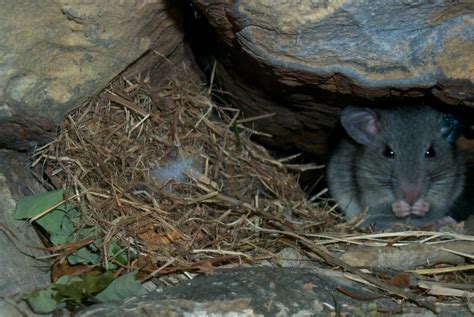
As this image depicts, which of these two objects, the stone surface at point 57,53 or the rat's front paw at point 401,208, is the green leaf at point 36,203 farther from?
the rat's front paw at point 401,208

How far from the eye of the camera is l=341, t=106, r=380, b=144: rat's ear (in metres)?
5.30

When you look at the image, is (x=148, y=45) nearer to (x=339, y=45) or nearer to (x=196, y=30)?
(x=196, y=30)

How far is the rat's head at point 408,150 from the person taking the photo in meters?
5.35

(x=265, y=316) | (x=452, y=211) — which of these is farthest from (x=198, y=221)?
(x=452, y=211)

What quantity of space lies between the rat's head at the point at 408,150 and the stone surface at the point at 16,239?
230cm

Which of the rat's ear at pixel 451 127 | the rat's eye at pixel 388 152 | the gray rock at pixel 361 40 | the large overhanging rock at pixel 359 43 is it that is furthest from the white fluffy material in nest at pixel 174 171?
the rat's ear at pixel 451 127

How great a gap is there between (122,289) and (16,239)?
632 mm

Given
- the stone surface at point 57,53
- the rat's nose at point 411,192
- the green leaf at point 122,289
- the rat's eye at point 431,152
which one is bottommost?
the rat's nose at point 411,192

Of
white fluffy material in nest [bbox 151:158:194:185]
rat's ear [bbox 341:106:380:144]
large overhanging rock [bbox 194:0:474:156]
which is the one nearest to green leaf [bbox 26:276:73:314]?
white fluffy material in nest [bbox 151:158:194:185]

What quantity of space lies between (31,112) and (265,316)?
65.5 inches

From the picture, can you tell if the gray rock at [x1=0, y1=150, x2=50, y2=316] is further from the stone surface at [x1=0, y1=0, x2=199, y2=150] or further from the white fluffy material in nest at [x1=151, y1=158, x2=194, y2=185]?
the white fluffy material in nest at [x1=151, y1=158, x2=194, y2=185]

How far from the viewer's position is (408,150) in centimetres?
541

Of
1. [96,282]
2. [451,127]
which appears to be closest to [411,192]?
[451,127]

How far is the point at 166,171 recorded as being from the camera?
469 cm
